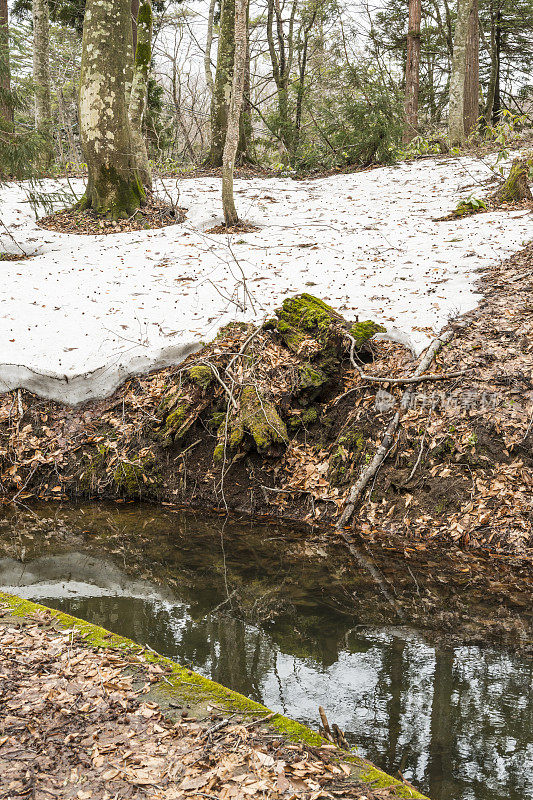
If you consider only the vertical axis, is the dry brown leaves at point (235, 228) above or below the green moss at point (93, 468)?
above

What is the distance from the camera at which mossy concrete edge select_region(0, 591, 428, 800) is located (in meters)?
2.56

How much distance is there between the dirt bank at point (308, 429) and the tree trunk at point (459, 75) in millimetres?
9897

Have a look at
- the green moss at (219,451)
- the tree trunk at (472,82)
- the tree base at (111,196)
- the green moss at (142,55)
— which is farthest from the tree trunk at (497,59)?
the green moss at (219,451)

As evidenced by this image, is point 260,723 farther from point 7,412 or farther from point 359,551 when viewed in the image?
point 7,412

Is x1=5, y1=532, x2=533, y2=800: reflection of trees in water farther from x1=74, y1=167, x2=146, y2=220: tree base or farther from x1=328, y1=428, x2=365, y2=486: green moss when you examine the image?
x1=74, y1=167, x2=146, y2=220: tree base

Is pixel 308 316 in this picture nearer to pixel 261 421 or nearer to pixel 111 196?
pixel 261 421

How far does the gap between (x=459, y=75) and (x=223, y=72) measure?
6012 mm

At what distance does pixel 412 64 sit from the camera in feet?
54.3

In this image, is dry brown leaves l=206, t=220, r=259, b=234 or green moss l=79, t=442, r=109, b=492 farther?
dry brown leaves l=206, t=220, r=259, b=234

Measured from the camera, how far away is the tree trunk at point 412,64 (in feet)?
53.3

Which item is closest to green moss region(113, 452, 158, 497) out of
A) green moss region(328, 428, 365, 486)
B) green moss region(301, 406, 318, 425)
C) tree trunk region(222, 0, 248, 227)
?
green moss region(301, 406, 318, 425)

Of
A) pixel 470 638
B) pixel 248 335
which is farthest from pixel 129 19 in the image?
pixel 470 638

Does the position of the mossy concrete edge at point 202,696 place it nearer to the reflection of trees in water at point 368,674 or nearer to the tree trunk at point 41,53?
the reflection of trees in water at point 368,674

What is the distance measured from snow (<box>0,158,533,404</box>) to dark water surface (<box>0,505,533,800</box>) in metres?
1.95
